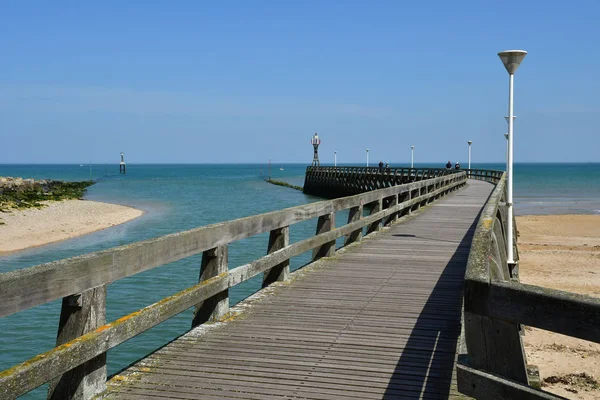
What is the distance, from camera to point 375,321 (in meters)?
5.87

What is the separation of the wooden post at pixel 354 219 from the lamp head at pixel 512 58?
373cm

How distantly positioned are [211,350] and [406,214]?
43.1 feet

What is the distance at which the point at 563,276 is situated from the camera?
1983 cm

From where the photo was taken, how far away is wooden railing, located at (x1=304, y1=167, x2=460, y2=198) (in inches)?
1828

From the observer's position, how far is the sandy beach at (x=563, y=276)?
31.3 feet

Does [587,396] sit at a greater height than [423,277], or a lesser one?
lesser

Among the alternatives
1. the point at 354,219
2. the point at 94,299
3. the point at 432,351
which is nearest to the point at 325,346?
the point at 432,351

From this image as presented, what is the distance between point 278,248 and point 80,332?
3.87m

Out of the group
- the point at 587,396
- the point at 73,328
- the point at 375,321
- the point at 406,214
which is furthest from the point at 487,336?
the point at 406,214

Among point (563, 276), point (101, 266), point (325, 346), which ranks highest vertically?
point (101, 266)

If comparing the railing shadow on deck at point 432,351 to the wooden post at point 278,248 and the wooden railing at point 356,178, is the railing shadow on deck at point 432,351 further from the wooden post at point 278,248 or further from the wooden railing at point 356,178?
the wooden railing at point 356,178

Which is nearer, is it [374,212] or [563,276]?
[374,212]

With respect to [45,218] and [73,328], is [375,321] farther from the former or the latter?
[45,218]

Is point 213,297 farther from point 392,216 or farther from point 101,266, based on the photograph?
point 392,216
